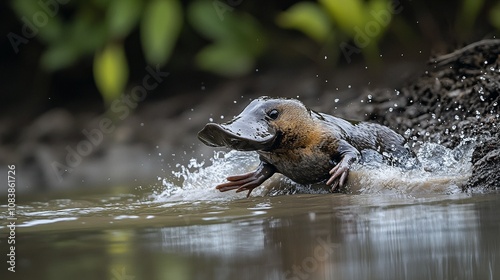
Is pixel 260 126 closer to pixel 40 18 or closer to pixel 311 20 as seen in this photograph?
pixel 311 20

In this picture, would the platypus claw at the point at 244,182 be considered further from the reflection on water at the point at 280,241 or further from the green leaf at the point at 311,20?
the green leaf at the point at 311,20

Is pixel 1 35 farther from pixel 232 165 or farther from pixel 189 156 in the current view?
pixel 232 165

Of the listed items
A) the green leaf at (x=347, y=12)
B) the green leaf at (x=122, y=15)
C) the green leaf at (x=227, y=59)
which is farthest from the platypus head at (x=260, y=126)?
the green leaf at (x=122, y=15)

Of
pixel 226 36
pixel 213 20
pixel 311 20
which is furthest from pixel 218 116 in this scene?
pixel 311 20

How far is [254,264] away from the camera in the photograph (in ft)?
7.73

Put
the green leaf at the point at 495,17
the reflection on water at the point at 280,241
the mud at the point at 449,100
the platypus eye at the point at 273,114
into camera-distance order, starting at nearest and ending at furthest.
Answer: the reflection on water at the point at 280,241 → the platypus eye at the point at 273,114 → the mud at the point at 449,100 → the green leaf at the point at 495,17

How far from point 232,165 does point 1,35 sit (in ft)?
12.0

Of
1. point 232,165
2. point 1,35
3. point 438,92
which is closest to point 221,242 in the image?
point 232,165

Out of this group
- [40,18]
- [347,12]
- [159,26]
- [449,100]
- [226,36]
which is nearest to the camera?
[449,100]

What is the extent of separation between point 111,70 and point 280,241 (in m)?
4.53

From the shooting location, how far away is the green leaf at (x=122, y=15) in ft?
22.6

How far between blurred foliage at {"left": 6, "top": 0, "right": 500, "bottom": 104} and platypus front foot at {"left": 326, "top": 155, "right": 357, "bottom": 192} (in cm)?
272

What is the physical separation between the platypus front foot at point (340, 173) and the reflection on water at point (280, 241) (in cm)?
11

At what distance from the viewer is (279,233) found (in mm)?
2869
